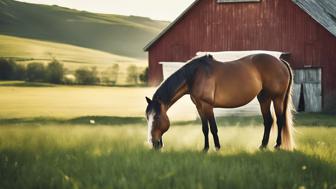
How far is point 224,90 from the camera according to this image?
9859mm

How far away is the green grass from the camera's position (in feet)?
24.4

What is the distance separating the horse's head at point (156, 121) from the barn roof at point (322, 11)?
686 inches

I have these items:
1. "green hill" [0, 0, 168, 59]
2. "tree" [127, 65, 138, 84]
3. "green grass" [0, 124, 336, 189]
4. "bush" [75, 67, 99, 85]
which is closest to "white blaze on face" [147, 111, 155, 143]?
"green grass" [0, 124, 336, 189]

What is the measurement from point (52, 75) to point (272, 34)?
23.4 m

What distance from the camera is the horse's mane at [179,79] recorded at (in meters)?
9.38

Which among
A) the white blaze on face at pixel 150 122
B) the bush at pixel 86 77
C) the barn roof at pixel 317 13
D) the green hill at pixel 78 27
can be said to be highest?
the green hill at pixel 78 27

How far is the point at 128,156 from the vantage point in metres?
9.14

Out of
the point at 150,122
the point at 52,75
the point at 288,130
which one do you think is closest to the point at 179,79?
the point at 150,122

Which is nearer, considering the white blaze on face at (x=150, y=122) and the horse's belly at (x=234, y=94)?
the white blaze on face at (x=150, y=122)

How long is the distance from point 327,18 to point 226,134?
16.2 metres

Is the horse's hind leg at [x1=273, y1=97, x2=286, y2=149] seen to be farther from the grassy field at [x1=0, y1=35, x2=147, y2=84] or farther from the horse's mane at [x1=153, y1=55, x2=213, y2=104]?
the grassy field at [x1=0, y1=35, x2=147, y2=84]

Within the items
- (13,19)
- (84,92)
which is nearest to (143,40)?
(13,19)

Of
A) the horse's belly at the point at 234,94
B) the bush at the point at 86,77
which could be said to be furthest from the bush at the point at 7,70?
the horse's belly at the point at 234,94

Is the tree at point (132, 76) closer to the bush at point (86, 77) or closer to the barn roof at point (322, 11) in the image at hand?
the bush at point (86, 77)
